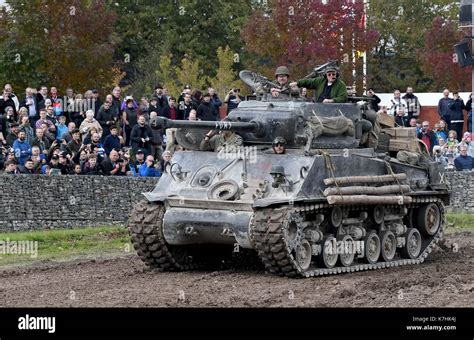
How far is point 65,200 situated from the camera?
2889 cm

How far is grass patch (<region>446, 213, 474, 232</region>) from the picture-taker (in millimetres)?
31516

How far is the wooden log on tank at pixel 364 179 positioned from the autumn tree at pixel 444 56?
25729 millimetres

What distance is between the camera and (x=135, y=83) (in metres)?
56.0

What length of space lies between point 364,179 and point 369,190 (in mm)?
217

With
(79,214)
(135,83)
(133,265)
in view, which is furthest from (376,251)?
(135,83)

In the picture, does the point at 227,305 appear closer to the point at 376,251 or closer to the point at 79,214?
the point at 376,251

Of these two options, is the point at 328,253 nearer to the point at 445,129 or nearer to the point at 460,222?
the point at 460,222

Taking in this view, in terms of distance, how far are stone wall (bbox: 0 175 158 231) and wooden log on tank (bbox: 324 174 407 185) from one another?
814cm

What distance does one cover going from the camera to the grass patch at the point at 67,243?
25281 mm

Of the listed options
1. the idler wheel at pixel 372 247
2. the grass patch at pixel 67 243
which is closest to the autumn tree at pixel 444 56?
the grass patch at pixel 67 243

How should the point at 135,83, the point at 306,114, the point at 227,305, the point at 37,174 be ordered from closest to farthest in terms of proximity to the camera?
the point at 227,305 < the point at 306,114 < the point at 37,174 < the point at 135,83

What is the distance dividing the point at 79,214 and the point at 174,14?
3317 centimetres

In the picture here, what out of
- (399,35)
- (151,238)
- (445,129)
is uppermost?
(399,35)

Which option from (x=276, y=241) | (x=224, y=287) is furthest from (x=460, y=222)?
(x=224, y=287)
